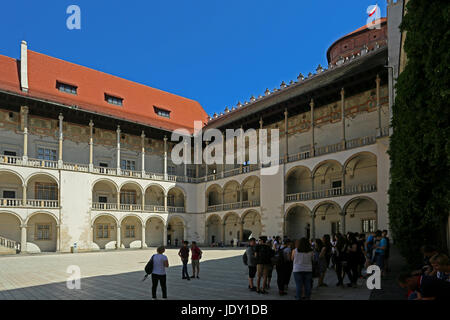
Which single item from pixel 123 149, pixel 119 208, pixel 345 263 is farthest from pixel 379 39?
pixel 345 263

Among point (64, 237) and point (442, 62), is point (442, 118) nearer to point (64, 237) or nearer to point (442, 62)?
point (442, 62)

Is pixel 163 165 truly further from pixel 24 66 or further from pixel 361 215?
pixel 361 215

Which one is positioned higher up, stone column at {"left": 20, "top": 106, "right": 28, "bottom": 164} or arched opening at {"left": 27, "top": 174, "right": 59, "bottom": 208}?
stone column at {"left": 20, "top": 106, "right": 28, "bottom": 164}

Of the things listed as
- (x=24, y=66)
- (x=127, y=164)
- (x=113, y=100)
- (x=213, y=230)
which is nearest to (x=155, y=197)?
(x=127, y=164)

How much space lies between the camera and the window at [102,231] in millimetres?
32281

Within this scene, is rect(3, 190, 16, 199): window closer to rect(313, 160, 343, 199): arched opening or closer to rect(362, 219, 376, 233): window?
rect(313, 160, 343, 199): arched opening

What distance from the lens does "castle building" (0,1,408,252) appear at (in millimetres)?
26312

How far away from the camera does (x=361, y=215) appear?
2634cm

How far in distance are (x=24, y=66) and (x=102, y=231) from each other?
581 inches

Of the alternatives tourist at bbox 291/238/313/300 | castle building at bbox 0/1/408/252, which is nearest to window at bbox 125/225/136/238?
castle building at bbox 0/1/408/252

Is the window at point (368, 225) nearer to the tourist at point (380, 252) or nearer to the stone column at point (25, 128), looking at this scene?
the tourist at point (380, 252)

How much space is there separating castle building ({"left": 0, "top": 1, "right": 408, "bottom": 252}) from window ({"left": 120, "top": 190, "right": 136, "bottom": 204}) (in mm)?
114

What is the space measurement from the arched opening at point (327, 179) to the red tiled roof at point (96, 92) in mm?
14924
